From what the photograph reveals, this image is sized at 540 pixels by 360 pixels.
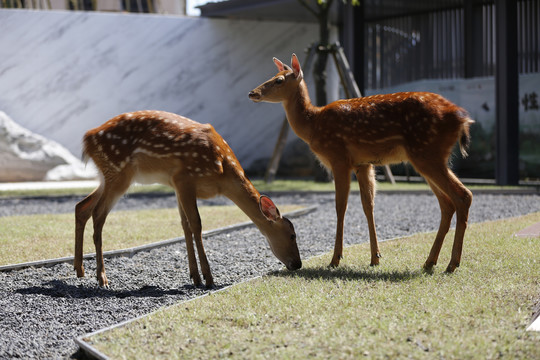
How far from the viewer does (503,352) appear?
3.17 meters

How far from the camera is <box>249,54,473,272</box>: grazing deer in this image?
16.3ft

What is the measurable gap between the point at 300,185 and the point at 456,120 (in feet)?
26.9

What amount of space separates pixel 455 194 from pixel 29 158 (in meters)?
12.1

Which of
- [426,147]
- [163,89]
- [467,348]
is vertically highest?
[426,147]

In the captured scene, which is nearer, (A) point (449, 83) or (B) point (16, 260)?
(B) point (16, 260)

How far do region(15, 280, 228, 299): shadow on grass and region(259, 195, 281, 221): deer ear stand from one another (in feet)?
2.05

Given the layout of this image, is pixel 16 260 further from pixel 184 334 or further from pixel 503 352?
pixel 503 352

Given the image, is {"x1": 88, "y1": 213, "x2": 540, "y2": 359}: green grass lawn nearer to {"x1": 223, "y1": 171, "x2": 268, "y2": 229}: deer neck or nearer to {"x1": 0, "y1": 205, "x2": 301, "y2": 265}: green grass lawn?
{"x1": 223, "y1": 171, "x2": 268, "y2": 229}: deer neck

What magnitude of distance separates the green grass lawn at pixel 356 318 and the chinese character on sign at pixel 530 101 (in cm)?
824

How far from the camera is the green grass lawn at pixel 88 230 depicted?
6367 mm

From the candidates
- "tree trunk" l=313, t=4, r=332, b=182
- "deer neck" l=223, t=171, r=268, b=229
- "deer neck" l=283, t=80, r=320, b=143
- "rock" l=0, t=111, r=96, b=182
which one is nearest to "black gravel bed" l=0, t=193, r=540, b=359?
"deer neck" l=223, t=171, r=268, b=229

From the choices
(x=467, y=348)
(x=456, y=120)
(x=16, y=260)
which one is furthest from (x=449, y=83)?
(x=467, y=348)

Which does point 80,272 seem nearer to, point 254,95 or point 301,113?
point 254,95

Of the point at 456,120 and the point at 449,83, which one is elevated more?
the point at 456,120
